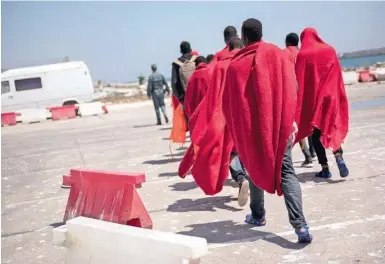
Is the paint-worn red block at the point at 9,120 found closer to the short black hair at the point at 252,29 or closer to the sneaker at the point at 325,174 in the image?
the sneaker at the point at 325,174

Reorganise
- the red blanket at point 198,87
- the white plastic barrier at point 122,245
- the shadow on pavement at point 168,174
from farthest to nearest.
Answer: the shadow on pavement at point 168,174 < the red blanket at point 198,87 < the white plastic barrier at point 122,245

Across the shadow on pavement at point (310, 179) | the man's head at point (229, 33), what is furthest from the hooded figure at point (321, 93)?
the man's head at point (229, 33)

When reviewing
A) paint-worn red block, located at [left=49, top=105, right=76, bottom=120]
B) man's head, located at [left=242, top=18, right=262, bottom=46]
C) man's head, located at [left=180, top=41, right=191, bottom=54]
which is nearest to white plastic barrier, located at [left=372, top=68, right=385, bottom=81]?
paint-worn red block, located at [left=49, top=105, right=76, bottom=120]

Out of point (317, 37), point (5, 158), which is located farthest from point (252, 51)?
point (5, 158)

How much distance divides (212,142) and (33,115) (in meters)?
23.1

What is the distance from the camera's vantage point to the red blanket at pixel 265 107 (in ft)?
13.1

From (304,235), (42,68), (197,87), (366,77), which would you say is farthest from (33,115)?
(304,235)

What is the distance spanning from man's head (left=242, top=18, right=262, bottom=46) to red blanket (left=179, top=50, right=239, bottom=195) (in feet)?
3.73

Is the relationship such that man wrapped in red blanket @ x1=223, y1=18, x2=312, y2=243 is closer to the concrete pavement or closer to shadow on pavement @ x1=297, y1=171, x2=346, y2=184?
the concrete pavement

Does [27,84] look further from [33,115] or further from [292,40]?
[292,40]

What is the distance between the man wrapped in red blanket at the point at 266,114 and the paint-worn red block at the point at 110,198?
3.22ft

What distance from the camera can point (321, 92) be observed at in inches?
235

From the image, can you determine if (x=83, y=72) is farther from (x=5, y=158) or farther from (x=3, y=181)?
(x=3, y=181)

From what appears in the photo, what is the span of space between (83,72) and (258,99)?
2505 centimetres
